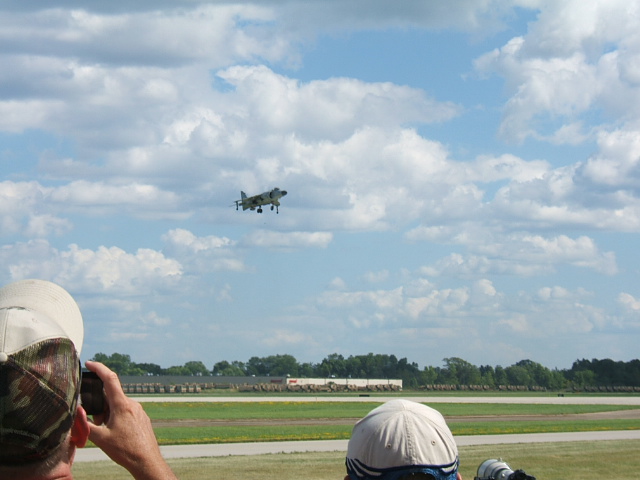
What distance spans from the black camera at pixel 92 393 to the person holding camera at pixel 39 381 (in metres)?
0.16

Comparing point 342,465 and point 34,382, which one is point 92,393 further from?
point 342,465

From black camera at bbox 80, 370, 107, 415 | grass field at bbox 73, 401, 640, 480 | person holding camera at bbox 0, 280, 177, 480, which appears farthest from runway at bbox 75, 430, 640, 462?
person holding camera at bbox 0, 280, 177, 480

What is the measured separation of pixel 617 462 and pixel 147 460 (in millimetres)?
27071

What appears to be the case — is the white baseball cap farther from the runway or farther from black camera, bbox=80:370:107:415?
the runway

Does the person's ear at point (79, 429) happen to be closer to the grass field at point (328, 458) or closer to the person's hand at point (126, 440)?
the person's hand at point (126, 440)

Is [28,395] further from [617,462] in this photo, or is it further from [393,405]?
[617,462]

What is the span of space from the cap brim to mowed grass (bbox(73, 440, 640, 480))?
67.5 ft

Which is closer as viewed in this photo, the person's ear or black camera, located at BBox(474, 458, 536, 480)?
the person's ear

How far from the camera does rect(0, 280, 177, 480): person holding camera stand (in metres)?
2.00

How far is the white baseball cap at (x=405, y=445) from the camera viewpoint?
289cm

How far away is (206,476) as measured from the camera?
2233 cm

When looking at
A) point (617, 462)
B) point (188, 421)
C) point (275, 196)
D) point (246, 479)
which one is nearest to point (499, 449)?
point (617, 462)

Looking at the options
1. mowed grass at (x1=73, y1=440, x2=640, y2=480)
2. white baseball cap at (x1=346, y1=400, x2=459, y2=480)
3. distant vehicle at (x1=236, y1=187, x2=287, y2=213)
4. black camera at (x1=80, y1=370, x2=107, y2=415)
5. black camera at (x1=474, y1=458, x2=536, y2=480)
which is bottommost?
mowed grass at (x1=73, y1=440, x2=640, y2=480)

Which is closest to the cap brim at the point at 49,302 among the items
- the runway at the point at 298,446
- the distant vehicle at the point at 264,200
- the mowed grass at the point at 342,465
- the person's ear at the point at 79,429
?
the person's ear at the point at 79,429
